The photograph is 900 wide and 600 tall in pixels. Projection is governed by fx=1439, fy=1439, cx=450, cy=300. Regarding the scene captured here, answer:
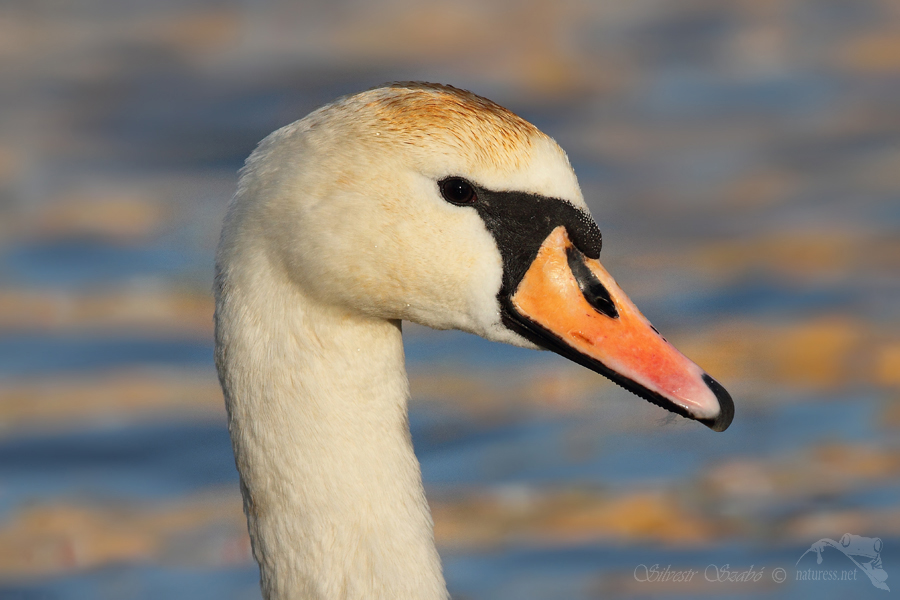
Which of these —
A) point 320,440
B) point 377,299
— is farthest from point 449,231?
point 320,440

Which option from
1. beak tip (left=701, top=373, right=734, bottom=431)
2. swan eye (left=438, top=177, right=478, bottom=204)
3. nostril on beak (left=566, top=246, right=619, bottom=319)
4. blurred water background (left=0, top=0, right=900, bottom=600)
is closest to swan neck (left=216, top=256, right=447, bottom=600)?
swan eye (left=438, top=177, right=478, bottom=204)

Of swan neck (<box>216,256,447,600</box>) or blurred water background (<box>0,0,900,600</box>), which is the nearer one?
swan neck (<box>216,256,447,600</box>)

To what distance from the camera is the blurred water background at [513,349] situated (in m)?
6.57

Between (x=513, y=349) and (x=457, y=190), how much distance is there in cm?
440

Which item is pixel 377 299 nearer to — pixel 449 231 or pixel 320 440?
pixel 449 231

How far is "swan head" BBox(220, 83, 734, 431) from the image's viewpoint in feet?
11.5

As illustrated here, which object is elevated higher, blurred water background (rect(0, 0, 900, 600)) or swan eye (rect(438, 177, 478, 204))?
blurred water background (rect(0, 0, 900, 600))

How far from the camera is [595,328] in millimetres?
3574

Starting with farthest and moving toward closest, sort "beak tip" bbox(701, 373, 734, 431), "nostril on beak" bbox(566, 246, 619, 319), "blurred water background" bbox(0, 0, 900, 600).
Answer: "blurred water background" bbox(0, 0, 900, 600) < "nostril on beak" bbox(566, 246, 619, 319) < "beak tip" bbox(701, 373, 734, 431)

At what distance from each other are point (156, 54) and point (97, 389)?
14.8 ft

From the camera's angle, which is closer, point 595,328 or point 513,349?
point 595,328

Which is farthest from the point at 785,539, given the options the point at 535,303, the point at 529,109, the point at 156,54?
the point at 156,54

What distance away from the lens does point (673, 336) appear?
25.4ft

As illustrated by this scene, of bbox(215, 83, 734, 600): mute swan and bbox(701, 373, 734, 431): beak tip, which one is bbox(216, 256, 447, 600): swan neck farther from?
bbox(701, 373, 734, 431): beak tip
